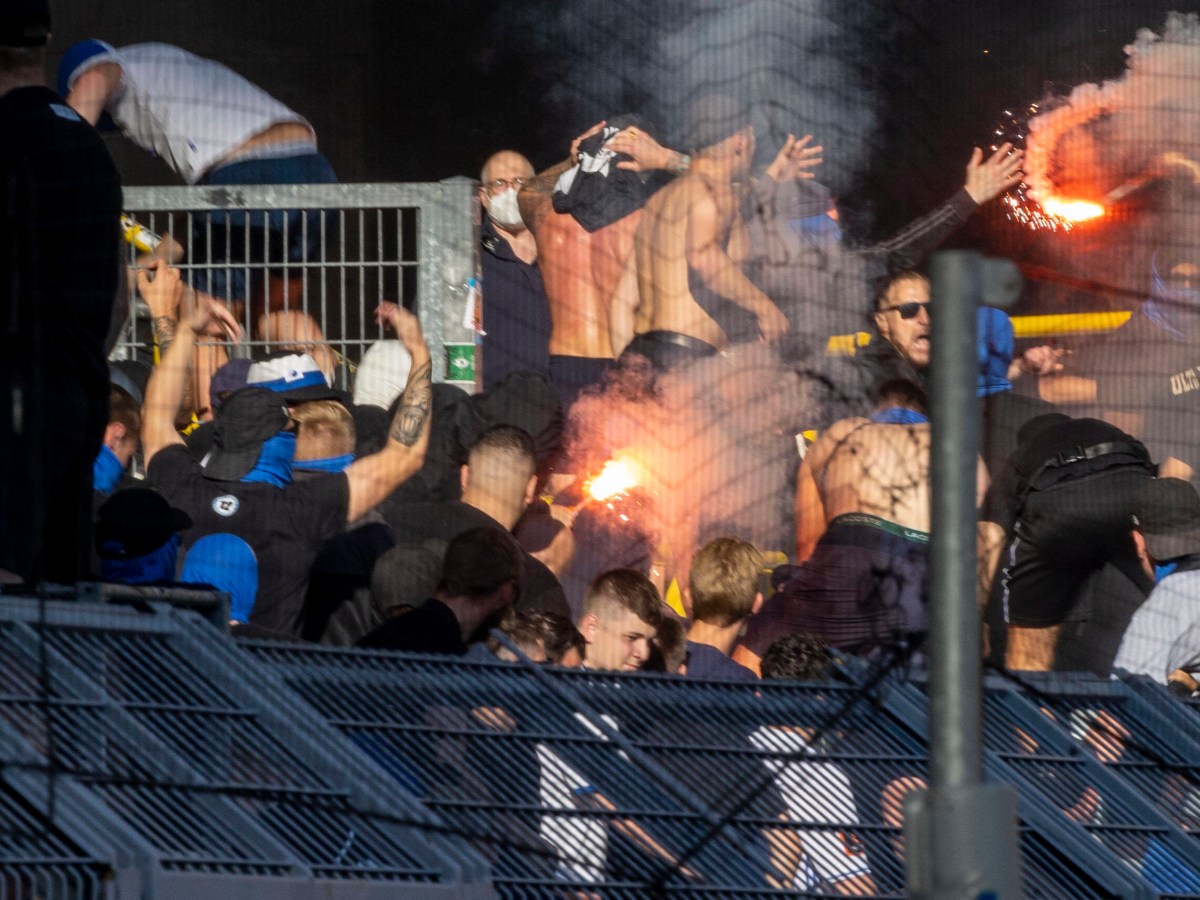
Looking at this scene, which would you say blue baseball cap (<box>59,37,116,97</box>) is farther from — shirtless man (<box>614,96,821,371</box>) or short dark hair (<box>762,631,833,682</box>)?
short dark hair (<box>762,631,833,682</box>)

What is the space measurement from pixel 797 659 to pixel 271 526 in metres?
0.97

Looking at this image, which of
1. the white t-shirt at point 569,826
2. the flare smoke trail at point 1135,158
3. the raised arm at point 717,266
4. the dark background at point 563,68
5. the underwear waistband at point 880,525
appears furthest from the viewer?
the dark background at point 563,68

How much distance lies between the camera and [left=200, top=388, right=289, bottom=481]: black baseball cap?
356 cm

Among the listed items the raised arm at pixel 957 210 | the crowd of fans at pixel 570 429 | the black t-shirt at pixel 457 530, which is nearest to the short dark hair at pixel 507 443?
the crowd of fans at pixel 570 429

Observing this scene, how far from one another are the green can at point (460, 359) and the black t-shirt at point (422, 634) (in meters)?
1.88

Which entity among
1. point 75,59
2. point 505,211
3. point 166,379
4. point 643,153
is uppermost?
point 75,59

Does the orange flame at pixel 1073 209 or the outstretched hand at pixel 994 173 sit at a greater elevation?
the outstretched hand at pixel 994 173

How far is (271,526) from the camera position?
356 centimetres

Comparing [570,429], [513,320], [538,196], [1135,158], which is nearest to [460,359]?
[513,320]

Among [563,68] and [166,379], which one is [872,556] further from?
[563,68]

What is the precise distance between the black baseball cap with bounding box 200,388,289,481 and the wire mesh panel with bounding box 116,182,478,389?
45.3 inches

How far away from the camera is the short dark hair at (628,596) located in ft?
10.9

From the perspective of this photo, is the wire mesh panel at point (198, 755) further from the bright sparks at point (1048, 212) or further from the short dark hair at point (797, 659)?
the bright sparks at point (1048, 212)

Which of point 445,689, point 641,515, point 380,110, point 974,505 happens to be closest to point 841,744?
point 445,689
